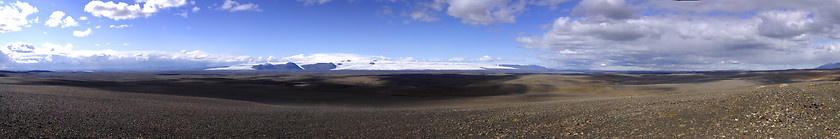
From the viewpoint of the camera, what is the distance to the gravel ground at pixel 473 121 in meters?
13.2

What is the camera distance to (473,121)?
1777 centimetres

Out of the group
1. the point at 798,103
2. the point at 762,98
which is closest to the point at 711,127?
the point at 798,103

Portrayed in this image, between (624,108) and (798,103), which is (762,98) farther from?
(624,108)

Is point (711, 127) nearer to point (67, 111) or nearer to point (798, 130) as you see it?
point (798, 130)

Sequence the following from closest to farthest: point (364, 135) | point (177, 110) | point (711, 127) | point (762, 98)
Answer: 1. point (711, 127)
2. point (364, 135)
3. point (762, 98)
4. point (177, 110)

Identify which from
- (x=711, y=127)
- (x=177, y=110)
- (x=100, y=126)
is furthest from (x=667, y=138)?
(x=177, y=110)

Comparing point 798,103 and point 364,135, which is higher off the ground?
point 798,103

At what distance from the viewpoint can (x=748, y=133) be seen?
12.2 meters

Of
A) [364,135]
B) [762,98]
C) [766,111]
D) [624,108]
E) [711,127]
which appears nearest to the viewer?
[711,127]

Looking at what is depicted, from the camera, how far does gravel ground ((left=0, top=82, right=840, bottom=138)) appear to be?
1322 centimetres

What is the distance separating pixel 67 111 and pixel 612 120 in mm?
21158

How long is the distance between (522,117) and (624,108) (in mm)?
4457

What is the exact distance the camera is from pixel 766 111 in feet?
47.6

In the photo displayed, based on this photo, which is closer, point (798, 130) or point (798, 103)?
point (798, 130)
